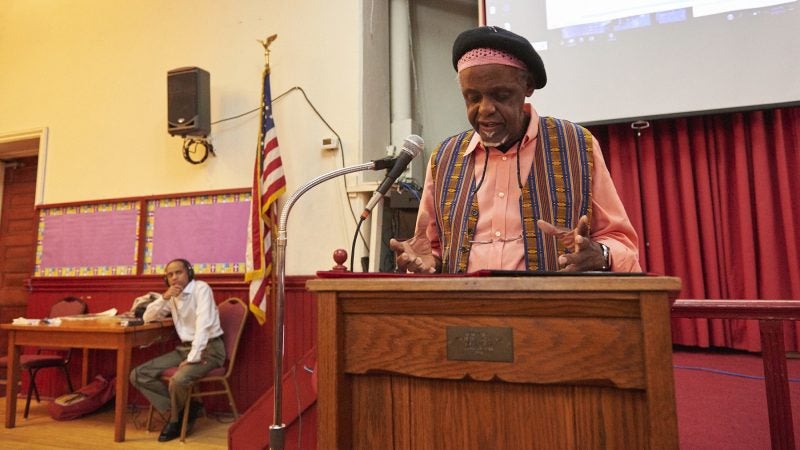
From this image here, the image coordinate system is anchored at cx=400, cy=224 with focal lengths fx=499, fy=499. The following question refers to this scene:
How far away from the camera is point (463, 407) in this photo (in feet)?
2.65

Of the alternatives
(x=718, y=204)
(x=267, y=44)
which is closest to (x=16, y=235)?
(x=267, y=44)

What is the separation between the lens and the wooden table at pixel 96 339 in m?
3.39

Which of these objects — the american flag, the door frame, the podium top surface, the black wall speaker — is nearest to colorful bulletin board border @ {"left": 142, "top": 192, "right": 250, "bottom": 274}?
the american flag

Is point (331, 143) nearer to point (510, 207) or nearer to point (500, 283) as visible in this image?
point (510, 207)

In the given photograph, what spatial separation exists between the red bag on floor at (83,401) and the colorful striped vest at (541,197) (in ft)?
12.6

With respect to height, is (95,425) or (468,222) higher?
(468,222)

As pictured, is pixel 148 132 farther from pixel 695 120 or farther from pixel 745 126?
pixel 745 126

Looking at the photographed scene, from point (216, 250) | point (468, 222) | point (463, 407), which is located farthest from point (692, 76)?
point (216, 250)

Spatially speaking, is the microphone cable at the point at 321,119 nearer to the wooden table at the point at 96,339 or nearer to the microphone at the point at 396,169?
the wooden table at the point at 96,339

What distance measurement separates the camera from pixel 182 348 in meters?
3.74

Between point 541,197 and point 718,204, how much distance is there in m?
2.44

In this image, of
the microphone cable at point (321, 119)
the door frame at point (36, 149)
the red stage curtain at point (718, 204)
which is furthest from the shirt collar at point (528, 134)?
the door frame at point (36, 149)

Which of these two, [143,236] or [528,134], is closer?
[528,134]

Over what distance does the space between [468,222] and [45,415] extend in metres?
4.32
